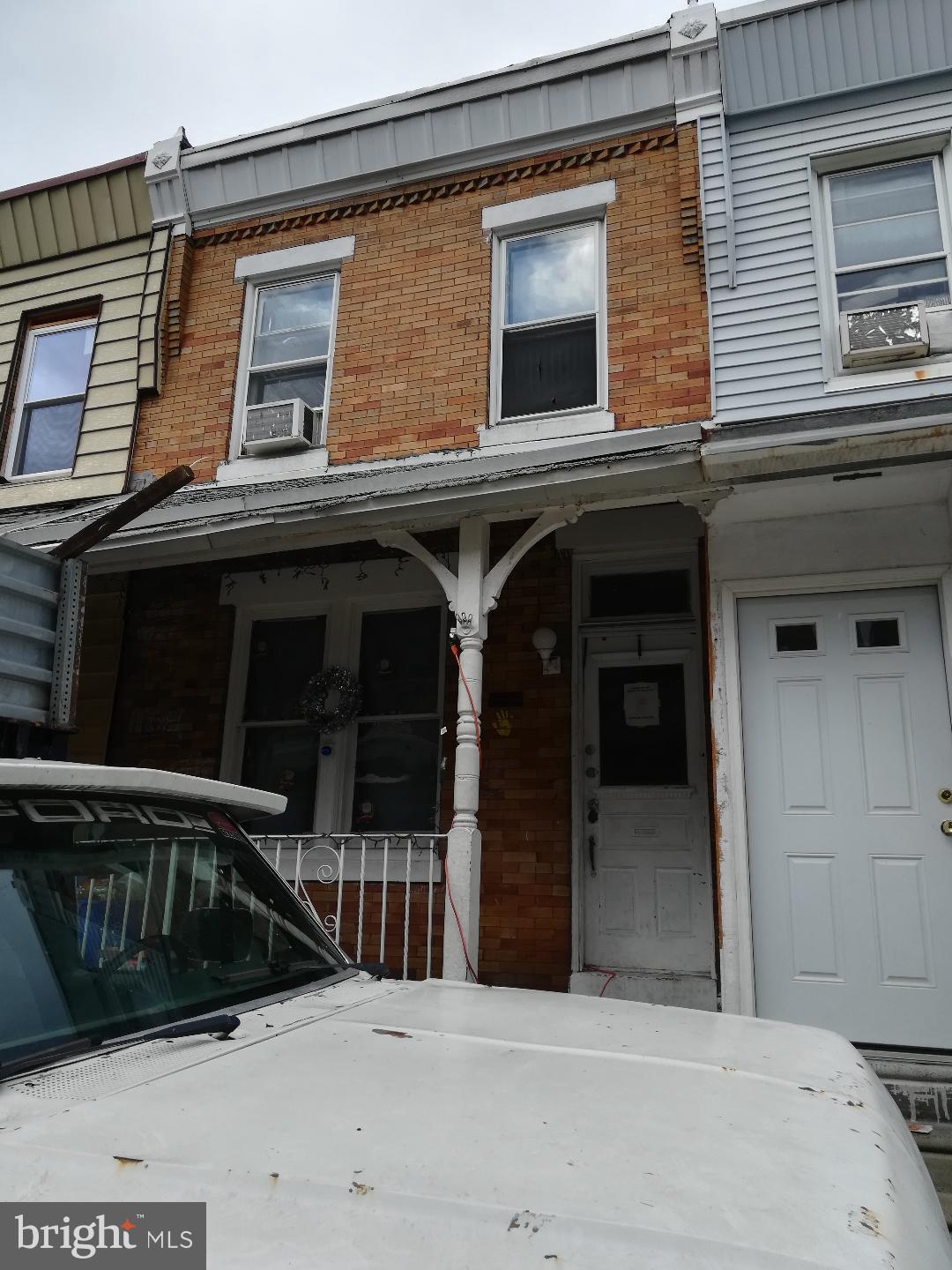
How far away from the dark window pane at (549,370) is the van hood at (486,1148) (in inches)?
220

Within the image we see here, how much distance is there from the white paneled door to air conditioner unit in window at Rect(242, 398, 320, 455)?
3788mm

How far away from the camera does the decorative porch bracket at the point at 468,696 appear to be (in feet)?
16.3

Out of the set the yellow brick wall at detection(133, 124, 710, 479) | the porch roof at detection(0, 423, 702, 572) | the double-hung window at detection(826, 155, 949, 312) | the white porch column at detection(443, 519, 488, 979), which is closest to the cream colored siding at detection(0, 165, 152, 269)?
the yellow brick wall at detection(133, 124, 710, 479)

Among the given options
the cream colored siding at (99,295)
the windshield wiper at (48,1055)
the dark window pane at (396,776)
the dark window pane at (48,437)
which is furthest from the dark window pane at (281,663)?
the windshield wiper at (48,1055)

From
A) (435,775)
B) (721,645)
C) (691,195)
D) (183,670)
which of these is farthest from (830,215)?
(183,670)

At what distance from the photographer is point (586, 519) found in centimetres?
695

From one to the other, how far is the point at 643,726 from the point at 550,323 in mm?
3200

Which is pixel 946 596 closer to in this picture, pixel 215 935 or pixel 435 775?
pixel 435 775

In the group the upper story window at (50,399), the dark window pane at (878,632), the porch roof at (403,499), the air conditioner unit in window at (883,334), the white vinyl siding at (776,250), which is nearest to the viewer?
the porch roof at (403,499)

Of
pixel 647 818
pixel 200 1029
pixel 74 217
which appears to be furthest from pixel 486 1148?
pixel 74 217

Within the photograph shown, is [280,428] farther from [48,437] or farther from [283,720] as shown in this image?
[48,437]

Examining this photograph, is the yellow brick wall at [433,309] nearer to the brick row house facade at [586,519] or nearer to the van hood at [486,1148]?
the brick row house facade at [586,519]

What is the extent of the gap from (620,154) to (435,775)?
5027 millimetres

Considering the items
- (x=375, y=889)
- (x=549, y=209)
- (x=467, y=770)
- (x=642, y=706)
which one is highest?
(x=549, y=209)
